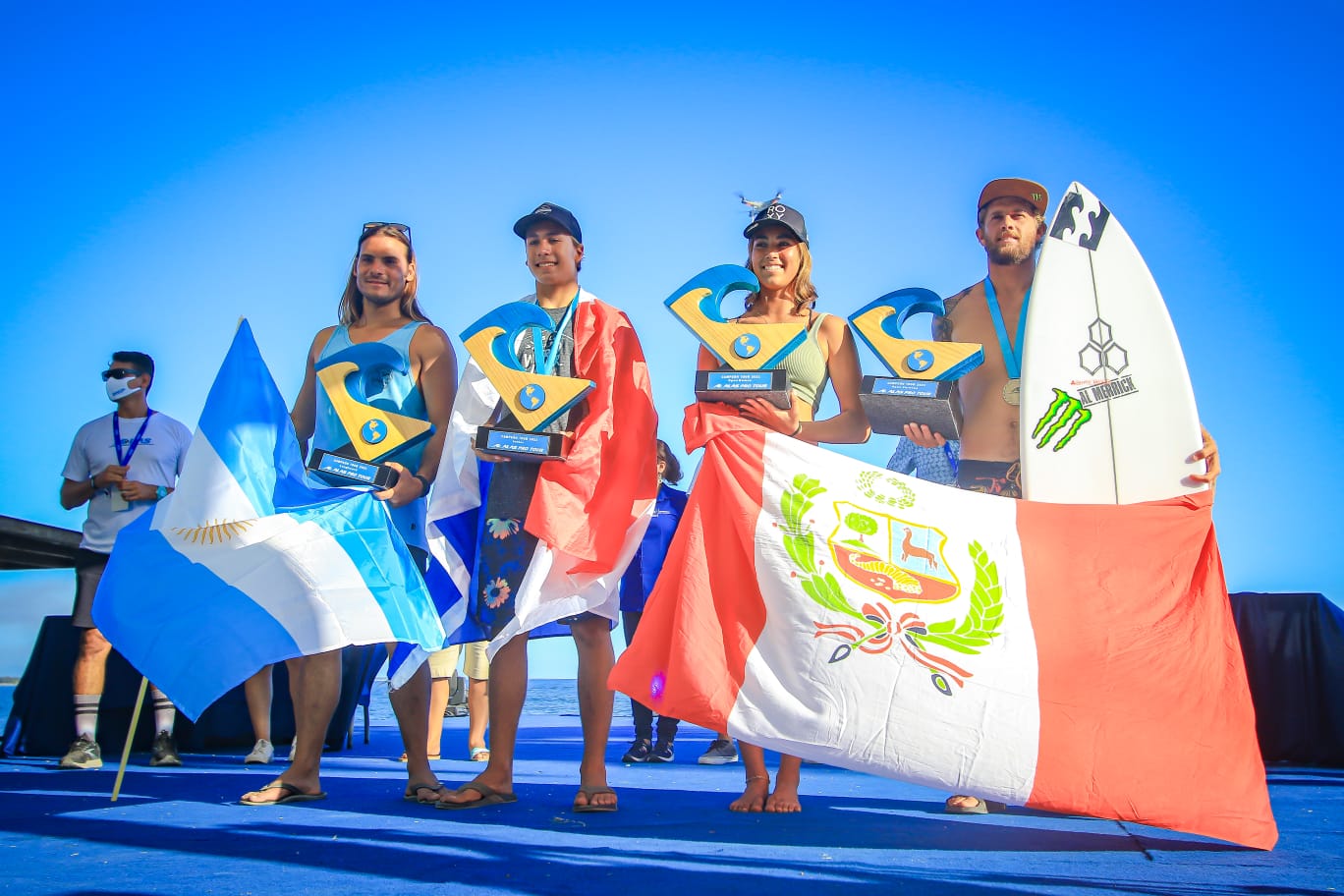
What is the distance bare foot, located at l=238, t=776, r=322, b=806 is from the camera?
2.94 metres

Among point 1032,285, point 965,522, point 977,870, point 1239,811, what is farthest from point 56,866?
point 1032,285

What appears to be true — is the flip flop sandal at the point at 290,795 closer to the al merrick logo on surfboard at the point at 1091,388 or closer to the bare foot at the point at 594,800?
the bare foot at the point at 594,800

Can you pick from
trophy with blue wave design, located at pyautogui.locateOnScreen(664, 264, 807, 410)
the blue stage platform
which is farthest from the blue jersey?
trophy with blue wave design, located at pyautogui.locateOnScreen(664, 264, 807, 410)

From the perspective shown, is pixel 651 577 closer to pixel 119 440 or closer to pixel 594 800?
pixel 594 800

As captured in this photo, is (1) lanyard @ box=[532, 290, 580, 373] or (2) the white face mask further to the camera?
(2) the white face mask

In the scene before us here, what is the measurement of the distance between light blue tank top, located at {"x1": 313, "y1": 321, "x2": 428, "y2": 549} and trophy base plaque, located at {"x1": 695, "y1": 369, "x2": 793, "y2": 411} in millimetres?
1006

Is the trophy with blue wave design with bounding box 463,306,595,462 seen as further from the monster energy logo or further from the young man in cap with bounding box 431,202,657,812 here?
the monster energy logo

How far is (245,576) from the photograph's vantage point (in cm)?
299

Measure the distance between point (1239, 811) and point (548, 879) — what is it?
1660 mm

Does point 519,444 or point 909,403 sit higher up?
point 909,403

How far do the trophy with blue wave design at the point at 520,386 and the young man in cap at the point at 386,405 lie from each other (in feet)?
0.97

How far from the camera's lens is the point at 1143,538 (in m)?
2.79

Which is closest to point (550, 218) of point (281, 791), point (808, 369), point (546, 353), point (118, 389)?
point (546, 353)

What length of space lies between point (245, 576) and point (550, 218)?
4.91 ft
